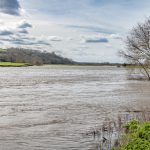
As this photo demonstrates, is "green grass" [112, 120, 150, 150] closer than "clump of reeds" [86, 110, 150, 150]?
Yes

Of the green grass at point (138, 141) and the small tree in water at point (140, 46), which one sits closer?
the green grass at point (138, 141)

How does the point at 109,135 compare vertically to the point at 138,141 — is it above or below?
below

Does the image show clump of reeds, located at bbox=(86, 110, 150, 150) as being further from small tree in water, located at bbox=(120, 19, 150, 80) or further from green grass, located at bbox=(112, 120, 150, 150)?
small tree in water, located at bbox=(120, 19, 150, 80)

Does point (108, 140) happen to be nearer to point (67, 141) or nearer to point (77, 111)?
point (67, 141)

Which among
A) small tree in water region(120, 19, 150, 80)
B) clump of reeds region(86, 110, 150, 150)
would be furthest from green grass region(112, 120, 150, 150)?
small tree in water region(120, 19, 150, 80)

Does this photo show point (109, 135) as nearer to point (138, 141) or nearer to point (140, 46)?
point (138, 141)

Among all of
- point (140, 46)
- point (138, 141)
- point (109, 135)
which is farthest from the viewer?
point (140, 46)

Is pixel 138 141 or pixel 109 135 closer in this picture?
pixel 138 141

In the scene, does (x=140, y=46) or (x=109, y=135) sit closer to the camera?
(x=109, y=135)

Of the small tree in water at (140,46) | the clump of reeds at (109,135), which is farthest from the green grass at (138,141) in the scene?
the small tree in water at (140,46)

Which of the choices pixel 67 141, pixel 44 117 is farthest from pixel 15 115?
pixel 67 141

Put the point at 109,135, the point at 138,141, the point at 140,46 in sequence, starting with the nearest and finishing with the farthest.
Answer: the point at 138,141 < the point at 109,135 < the point at 140,46

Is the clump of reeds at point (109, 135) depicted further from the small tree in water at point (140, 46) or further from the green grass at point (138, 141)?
the small tree in water at point (140, 46)

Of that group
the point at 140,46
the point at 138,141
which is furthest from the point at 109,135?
the point at 140,46
